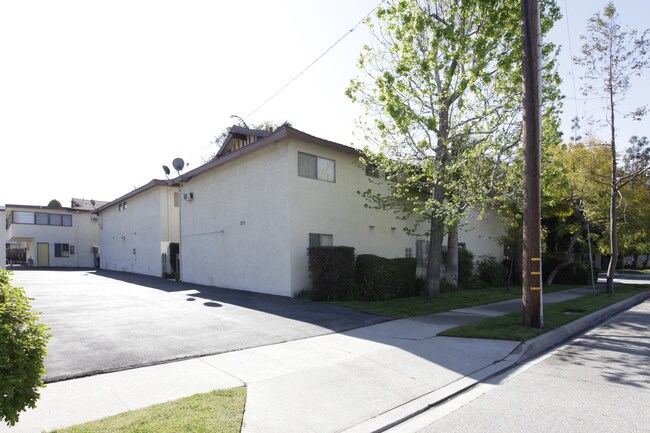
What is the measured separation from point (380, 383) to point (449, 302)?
8580mm

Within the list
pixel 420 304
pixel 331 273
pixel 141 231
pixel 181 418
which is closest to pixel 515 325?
pixel 420 304

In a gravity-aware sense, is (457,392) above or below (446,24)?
below

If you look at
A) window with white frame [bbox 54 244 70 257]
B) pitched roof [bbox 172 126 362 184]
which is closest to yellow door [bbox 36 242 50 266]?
window with white frame [bbox 54 244 70 257]

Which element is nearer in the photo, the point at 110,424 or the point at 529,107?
the point at 110,424

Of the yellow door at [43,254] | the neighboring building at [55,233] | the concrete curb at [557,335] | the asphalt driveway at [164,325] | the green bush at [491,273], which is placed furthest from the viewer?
the yellow door at [43,254]

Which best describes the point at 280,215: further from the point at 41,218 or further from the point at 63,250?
the point at 63,250

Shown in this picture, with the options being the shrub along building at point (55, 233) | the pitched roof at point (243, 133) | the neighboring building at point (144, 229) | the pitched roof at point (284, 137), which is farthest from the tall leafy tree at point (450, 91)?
the shrub along building at point (55, 233)

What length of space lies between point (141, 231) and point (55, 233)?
17.6m

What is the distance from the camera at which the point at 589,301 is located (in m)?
14.6

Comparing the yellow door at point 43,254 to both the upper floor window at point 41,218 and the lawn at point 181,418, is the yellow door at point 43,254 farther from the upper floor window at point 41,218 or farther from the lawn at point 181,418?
the lawn at point 181,418

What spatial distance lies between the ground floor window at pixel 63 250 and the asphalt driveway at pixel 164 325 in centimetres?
2774

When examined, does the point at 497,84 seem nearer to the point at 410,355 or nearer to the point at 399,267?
the point at 399,267

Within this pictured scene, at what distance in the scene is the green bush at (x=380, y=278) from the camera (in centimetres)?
1348

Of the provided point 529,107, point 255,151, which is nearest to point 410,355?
point 529,107
